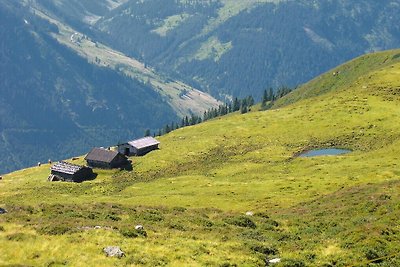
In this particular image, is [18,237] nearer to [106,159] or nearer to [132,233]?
[132,233]

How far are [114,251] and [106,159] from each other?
83.3m

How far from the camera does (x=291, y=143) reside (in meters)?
128

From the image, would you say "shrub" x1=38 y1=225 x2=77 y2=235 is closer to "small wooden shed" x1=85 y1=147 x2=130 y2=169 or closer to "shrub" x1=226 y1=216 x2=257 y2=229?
"shrub" x1=226 y1=216 x2=257 y2=229

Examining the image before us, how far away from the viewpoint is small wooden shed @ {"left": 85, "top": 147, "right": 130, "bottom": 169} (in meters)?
119

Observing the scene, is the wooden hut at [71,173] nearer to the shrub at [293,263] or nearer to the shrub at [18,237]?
the shrub at [18,237]

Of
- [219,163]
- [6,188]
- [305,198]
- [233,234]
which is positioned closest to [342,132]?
[219,163]

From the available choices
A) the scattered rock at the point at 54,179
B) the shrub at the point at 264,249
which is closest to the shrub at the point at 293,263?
the shrub at the point at 264,249

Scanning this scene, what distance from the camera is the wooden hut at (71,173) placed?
371ft

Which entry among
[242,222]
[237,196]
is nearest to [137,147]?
[237,196]

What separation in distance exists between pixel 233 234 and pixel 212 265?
10.6 meters

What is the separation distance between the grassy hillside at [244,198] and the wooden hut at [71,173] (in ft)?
10.1

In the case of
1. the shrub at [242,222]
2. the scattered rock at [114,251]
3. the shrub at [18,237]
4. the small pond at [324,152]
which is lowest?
the small pond at [324,152]

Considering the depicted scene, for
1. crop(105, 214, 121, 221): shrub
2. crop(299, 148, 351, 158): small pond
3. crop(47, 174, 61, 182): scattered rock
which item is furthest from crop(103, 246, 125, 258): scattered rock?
crop(299, 148, 351, 158): small pond

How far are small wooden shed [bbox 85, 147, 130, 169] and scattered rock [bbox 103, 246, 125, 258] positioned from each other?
80.9m
